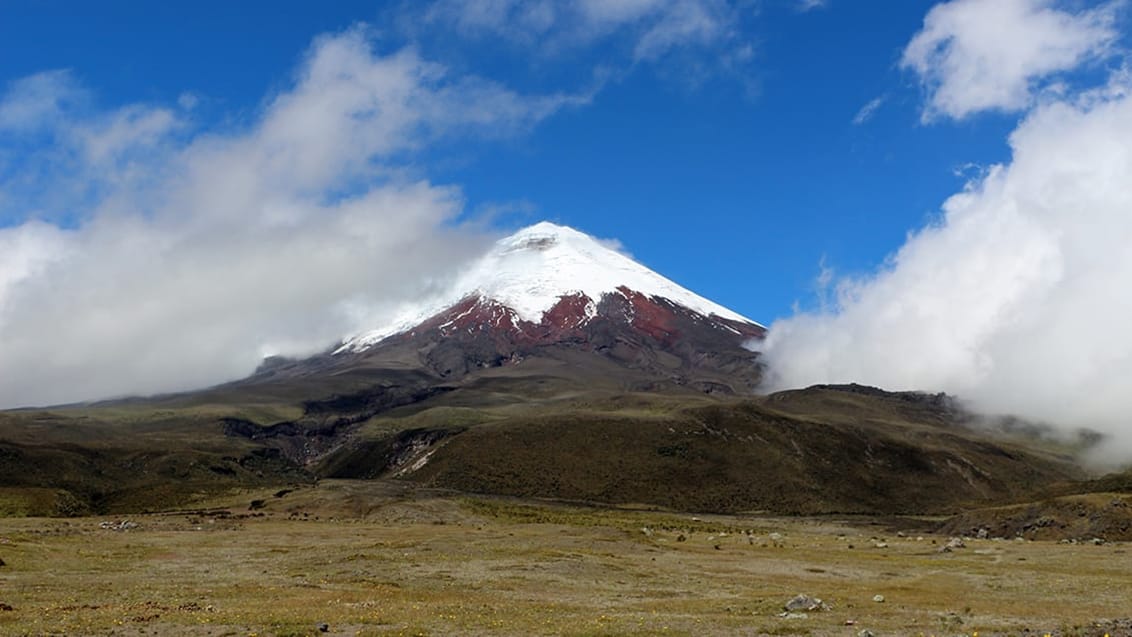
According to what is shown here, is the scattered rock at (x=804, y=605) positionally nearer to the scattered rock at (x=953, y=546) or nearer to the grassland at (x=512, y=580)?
the grassland at (x=512, y=580)

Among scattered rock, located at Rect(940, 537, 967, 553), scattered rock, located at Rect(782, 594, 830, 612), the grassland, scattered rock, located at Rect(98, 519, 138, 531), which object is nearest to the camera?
the grassland

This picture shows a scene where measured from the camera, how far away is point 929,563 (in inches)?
3004

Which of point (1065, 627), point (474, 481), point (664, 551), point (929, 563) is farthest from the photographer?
point (474, 481)

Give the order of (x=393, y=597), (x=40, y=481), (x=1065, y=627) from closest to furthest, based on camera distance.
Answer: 1. (x=1065, y=627)
2. (x=393, y=597)
3. (x=40, y=481)

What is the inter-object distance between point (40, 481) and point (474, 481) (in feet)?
260

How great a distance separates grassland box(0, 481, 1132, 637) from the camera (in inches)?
1393

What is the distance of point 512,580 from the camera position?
2210 inches

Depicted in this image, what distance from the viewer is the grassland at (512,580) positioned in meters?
35.4

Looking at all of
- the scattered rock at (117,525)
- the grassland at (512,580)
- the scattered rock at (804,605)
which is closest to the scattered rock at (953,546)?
the grassland at (512,580)

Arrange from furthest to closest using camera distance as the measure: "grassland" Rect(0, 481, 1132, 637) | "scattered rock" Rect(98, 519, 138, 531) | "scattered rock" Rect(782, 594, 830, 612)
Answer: "scattered rock" Rect(98, 519, 138, 531)
"scattered rock" Rect(782, 594, 830, 612)
"grassland" Rect(0, 481, 1132, 637)

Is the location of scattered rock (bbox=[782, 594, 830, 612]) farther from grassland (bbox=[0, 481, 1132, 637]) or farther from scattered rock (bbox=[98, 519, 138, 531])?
scattered rock (bbox=[98, 519, 138, 531])

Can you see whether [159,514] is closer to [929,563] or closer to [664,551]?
[664,551]

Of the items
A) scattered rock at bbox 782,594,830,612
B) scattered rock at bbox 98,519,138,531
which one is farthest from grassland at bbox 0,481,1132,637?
scattered rock at bbox 782,594,830,612

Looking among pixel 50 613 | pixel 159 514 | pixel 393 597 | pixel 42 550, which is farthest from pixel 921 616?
pixel 159 514
